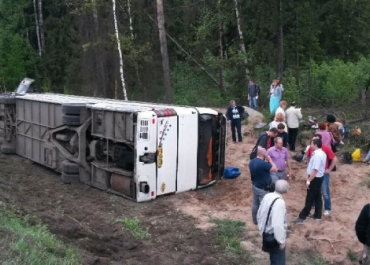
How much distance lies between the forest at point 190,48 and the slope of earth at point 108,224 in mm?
10572

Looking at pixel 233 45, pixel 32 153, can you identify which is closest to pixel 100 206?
pixel 32 153

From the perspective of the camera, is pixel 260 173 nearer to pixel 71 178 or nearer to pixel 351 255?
pixel 351 255

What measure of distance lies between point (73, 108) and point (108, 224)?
11.9 ft

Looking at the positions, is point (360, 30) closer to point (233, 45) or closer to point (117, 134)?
point (233, 45)

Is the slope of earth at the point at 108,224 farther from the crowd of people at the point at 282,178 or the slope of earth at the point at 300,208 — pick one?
the crowd of people at the point at 282,178

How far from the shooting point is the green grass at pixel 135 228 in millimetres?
9719

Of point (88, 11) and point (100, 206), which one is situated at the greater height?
point (88, 11)

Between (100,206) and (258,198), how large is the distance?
377 cm

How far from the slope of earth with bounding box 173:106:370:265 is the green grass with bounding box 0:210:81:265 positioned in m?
3.43

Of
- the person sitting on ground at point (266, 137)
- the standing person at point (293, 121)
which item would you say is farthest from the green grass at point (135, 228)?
the standing person at point (293, 121)

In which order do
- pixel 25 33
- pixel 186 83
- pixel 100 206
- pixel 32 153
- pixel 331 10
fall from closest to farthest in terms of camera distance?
pixel 100 206, pixel 32 153, pixel 331 10, pixel 186 83, pixel 25 33

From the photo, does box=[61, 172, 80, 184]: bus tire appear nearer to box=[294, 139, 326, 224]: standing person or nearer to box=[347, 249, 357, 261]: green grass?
box=[294, 139, 326, 224]: standing person

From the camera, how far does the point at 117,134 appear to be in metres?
11.8

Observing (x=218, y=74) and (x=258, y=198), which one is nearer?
(x=258, y=198)
